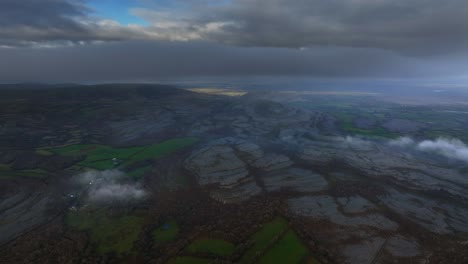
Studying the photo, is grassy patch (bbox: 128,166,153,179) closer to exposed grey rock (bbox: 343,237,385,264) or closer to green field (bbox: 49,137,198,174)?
green field (bbox: 49,137,198,174)

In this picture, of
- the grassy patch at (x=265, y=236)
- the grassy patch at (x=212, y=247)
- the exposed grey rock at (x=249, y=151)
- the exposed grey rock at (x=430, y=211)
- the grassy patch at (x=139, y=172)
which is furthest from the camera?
the exposed grey rock at (x=249, y=151)

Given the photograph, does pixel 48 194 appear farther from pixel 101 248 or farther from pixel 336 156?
pixel 336 156

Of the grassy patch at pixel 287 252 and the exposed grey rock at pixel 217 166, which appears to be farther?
the exposed grey rock at pixel 217 166

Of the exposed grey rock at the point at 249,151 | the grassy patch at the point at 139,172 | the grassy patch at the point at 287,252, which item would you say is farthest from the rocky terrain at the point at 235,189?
the grassy patch at the point at 287,252

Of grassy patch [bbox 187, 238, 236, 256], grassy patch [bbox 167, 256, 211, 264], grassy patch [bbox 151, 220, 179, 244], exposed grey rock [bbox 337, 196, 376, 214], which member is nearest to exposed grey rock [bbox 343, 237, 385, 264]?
exposed grey rock [bbox 337, 196, 376, 214]

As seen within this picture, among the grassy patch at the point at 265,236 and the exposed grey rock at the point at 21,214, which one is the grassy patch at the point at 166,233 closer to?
the grassy patch at the point at 265,236

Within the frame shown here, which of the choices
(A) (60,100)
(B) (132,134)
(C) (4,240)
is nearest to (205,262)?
(C) (4,240)

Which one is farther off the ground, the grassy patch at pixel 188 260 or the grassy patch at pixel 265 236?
the grassy patch at pixel 265 236
